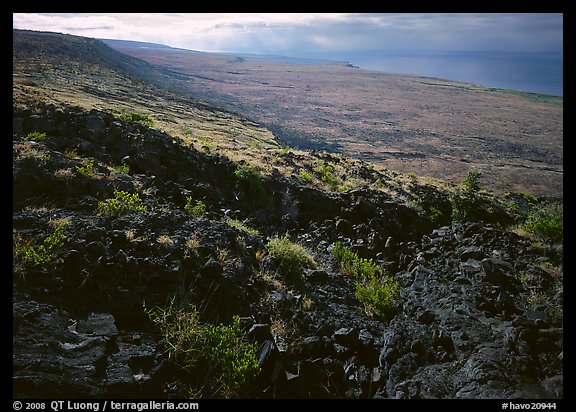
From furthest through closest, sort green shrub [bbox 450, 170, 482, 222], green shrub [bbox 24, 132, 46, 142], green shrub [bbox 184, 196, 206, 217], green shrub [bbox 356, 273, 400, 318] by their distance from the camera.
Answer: green shrub [bbox 450, 170, 482, 222]
green shrub [bbox 24, 132, 46, 142]
green shrub [bbox 184, 196, 206, 217]
green shrub [bbox 356, 273, 400, 318]

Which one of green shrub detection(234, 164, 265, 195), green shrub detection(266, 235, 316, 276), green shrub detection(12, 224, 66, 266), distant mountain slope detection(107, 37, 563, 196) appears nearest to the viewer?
green shrub detection(12, 224, 66, 266)

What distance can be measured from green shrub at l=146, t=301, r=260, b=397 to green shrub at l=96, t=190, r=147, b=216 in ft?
8.38

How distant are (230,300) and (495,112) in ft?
380

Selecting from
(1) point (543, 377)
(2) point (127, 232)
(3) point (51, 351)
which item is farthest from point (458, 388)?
(2) point (127, 232)

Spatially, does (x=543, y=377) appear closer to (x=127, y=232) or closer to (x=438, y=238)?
(x=438, y=238)

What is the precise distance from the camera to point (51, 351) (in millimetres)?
3852

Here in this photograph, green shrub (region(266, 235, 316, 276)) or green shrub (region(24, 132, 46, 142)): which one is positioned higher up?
green shrub (region(24, 132, 46, 142))

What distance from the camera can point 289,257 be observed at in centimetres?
738

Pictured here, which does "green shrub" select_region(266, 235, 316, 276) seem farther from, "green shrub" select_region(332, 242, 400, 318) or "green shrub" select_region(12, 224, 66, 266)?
"green shrub" select_region(12, 224, 66, 266)

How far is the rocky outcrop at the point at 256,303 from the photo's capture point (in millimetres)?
4078

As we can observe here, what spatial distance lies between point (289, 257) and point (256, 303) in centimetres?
171

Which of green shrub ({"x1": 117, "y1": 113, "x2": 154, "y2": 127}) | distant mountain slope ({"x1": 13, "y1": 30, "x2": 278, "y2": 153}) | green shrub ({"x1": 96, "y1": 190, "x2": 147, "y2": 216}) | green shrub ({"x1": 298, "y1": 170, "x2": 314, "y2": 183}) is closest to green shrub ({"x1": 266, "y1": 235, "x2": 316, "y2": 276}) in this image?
green shrub ({"x1": 96, "y1": 190, "x2": 147, "y2": 216})

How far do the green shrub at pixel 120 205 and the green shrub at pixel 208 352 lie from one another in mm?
2553

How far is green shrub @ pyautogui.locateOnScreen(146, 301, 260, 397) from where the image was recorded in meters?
4.15
